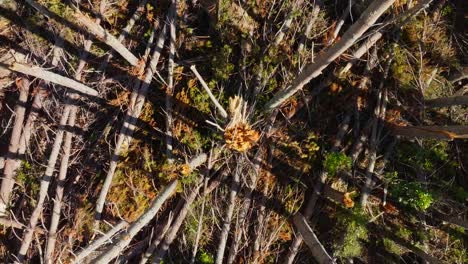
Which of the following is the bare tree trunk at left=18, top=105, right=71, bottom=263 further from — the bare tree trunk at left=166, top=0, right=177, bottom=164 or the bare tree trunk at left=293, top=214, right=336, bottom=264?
the bare tree trunk at left=293, top=214, right=336, bottom=264

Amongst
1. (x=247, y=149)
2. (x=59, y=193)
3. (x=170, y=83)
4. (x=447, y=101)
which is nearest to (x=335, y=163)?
(x=247, y=149)

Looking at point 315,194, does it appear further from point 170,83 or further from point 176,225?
point 170,83

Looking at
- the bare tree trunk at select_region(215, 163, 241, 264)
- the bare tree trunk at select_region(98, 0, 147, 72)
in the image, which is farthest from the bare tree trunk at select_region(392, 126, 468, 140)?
the bare tree trunk at select_region(98, 0, 147, 72)

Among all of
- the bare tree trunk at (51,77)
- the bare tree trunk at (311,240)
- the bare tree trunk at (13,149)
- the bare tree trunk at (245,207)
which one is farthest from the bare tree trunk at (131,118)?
the bare tree trunk at (311,240)

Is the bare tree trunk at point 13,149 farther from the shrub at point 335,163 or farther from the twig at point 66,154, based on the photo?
Answer: the shrub at point 335,163

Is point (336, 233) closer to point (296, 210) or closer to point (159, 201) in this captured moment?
point (296, 210)

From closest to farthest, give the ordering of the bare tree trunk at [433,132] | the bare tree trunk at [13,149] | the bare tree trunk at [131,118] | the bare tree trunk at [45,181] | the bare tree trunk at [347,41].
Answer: the bare tree trunk at [347,41], the bare tree trunk at [433,132], the bare tree trunk at [131,118], the bare tree trunk at [45,181], the bare tree trunk at [13,149]

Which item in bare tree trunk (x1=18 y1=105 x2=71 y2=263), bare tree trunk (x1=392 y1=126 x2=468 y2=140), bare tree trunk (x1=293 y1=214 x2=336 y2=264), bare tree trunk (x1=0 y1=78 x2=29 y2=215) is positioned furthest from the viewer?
bare tree trunk (x1=0 y1=78 x2=29 y2=215)
